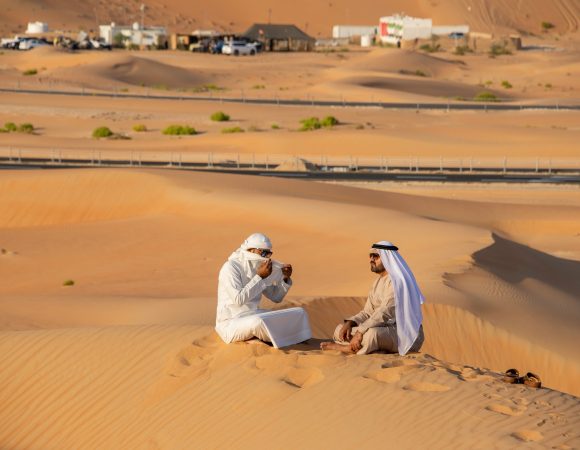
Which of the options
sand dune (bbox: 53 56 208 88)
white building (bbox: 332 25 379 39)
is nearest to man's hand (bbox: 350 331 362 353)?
sand dune (bbox: 53 56 208 88)

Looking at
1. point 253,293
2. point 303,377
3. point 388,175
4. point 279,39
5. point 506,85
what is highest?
point 253,293

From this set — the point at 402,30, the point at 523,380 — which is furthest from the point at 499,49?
the point at 523,380

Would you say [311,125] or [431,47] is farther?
[431,47]

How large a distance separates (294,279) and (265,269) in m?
10.9

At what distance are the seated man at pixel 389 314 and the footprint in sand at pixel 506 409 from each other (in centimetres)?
172

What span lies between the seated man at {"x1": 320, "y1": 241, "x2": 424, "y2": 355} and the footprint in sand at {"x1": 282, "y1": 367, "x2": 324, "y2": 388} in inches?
21.7

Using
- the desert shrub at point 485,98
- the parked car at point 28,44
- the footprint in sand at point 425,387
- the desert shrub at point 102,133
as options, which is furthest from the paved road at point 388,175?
the parked car at point 28,44

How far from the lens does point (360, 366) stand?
1147 cm

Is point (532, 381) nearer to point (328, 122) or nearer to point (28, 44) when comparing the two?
point (328, 122)

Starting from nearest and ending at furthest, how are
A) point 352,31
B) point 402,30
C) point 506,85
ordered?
point 506,85 → point 402,30 → point 352,31

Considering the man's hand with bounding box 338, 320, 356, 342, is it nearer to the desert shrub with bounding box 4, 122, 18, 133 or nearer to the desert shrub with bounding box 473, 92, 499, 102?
the desert shrub with bounding box 4, 122, 18, 133

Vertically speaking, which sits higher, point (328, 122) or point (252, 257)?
point (252, 257)

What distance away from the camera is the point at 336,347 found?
12016mm

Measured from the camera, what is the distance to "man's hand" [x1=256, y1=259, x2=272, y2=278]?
11820mm
